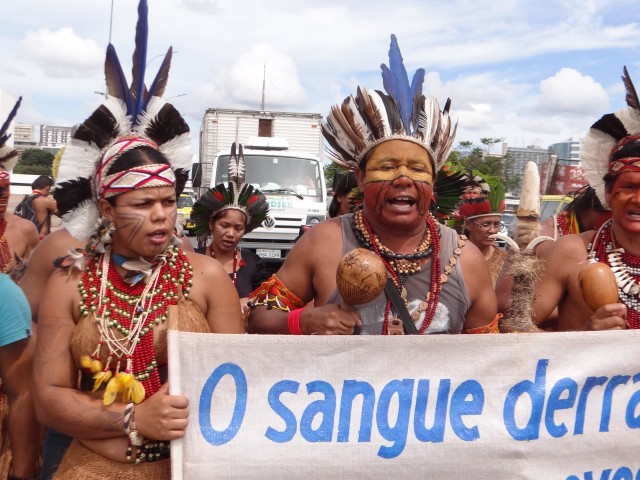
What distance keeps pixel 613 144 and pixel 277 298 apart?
1.73 m

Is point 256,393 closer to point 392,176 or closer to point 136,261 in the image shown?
point 136,261

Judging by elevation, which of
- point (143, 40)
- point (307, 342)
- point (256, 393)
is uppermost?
point (143, 40)

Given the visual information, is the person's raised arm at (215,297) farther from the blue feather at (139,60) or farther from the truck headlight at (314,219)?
the truck headlight at (314,219)

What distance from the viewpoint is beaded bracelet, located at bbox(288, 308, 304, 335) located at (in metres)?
2.65

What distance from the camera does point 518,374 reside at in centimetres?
250

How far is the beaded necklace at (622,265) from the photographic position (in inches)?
115

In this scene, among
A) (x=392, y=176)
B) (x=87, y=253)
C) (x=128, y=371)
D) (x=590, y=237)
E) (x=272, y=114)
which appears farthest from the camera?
(x=272, y=114)

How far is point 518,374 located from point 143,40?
6.33 ft

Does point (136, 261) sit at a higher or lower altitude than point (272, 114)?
lower

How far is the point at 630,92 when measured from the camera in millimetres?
3127

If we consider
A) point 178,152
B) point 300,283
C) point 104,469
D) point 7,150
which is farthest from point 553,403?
point 7,150

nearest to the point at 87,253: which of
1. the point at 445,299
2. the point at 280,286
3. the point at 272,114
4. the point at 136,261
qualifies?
the point at 136,261

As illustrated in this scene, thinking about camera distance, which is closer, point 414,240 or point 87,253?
point 87,253

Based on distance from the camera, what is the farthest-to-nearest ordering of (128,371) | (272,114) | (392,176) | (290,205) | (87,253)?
(272,114) → (290,205) → (392,176) → (87,253) → (128,371)
